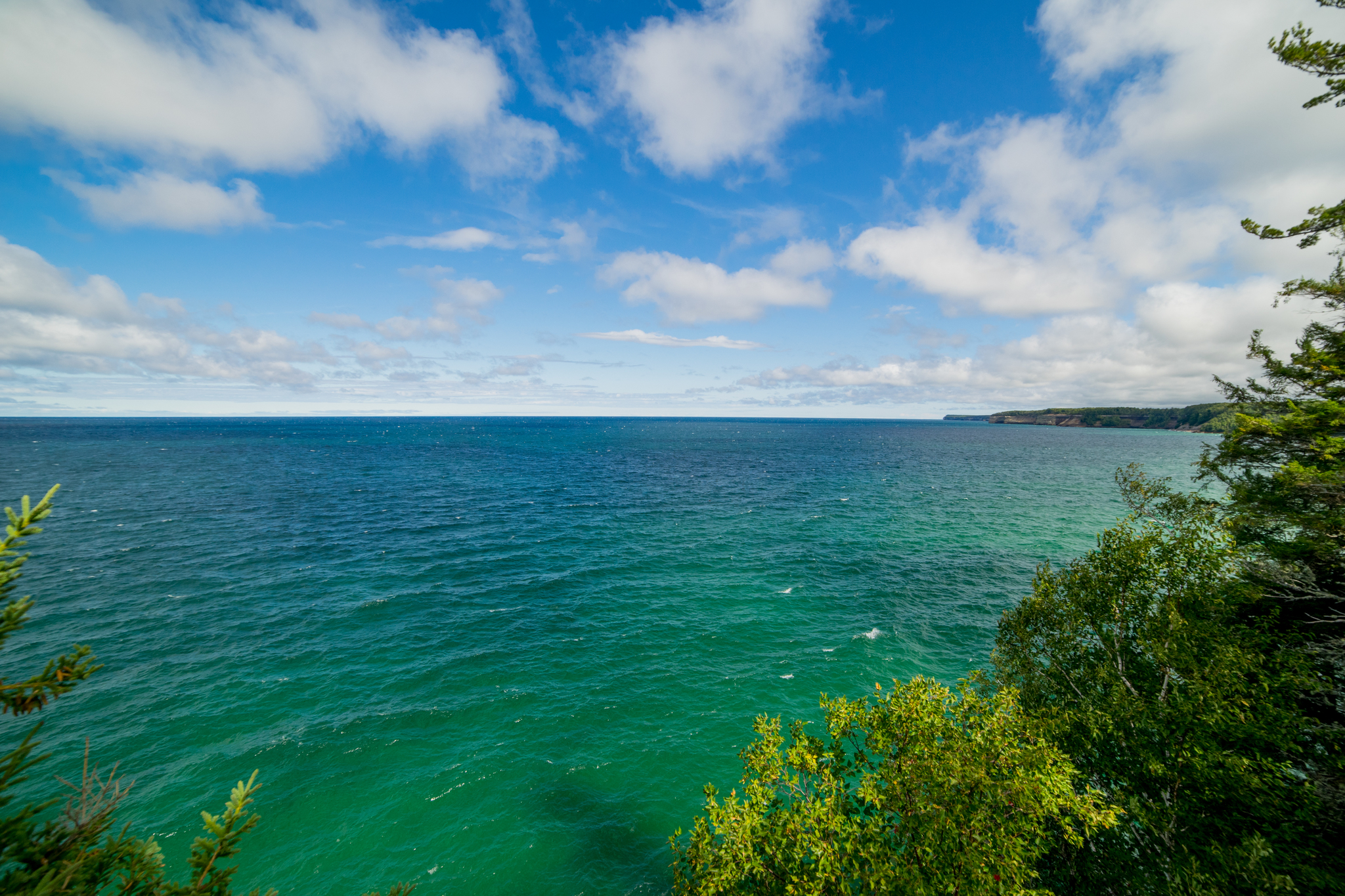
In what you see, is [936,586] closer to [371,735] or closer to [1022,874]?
[1022,874]

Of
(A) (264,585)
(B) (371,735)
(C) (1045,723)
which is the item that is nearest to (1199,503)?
(C) (1045,723)

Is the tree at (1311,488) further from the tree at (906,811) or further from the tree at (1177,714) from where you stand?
the tree at (906,811)

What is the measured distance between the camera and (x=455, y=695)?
39.9 m

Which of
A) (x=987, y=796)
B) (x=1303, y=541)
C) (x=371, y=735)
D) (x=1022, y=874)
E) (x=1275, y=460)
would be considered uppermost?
(x=1275, y=460)

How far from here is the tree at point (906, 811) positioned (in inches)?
619

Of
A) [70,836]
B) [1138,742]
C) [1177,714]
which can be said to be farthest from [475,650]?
[1177,714]

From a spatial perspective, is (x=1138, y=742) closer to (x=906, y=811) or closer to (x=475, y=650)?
(x=906, y=811)

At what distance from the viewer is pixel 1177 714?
20109 millimetres

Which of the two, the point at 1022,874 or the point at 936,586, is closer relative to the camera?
the point at 1022,874

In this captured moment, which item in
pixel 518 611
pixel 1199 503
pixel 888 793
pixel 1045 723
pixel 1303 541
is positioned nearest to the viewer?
pixel 888 793

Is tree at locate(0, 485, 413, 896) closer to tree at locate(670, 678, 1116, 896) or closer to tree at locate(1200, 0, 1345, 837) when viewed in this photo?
tree at locate(670, 678, 1116, 896)

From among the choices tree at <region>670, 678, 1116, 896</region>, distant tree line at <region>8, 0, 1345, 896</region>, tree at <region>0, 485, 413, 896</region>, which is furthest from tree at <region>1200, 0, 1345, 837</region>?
tree at <region>0, 485, 413, 896</region>

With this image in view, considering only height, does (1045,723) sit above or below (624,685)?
above

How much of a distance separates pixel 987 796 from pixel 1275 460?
904 inches
